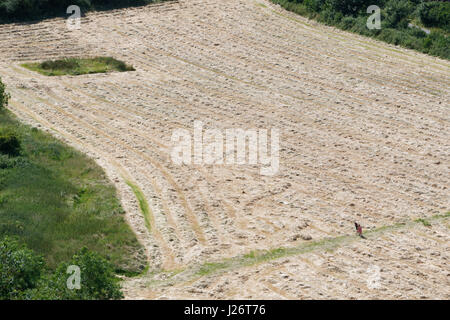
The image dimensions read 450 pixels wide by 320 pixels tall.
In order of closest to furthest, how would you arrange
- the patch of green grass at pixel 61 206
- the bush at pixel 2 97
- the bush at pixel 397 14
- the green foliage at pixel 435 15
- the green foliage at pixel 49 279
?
the green foliage at pixel 49 279, the patch of green grass at pixel 61 206, the bush at pixel 2 97, the green foliage at pixel 435 15, the bush at pixel 397 14

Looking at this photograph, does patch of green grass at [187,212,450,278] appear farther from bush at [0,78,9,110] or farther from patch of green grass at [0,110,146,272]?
bush at [0,78,9,110]

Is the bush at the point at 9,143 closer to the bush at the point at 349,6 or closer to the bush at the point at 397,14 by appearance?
the bush at the point at 397,14

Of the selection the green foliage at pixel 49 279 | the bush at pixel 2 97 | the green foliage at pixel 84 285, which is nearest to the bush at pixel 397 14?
the bush at pixel 2 97

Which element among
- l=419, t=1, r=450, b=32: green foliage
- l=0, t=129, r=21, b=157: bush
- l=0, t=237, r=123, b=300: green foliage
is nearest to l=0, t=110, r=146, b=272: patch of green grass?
l=0, t=129, r=21, b=157: bush

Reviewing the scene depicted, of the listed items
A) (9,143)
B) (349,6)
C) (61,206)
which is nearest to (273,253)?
(61,206)

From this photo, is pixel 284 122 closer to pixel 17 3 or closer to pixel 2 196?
pixel 2 196

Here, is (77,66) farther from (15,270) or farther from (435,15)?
(435,15)
